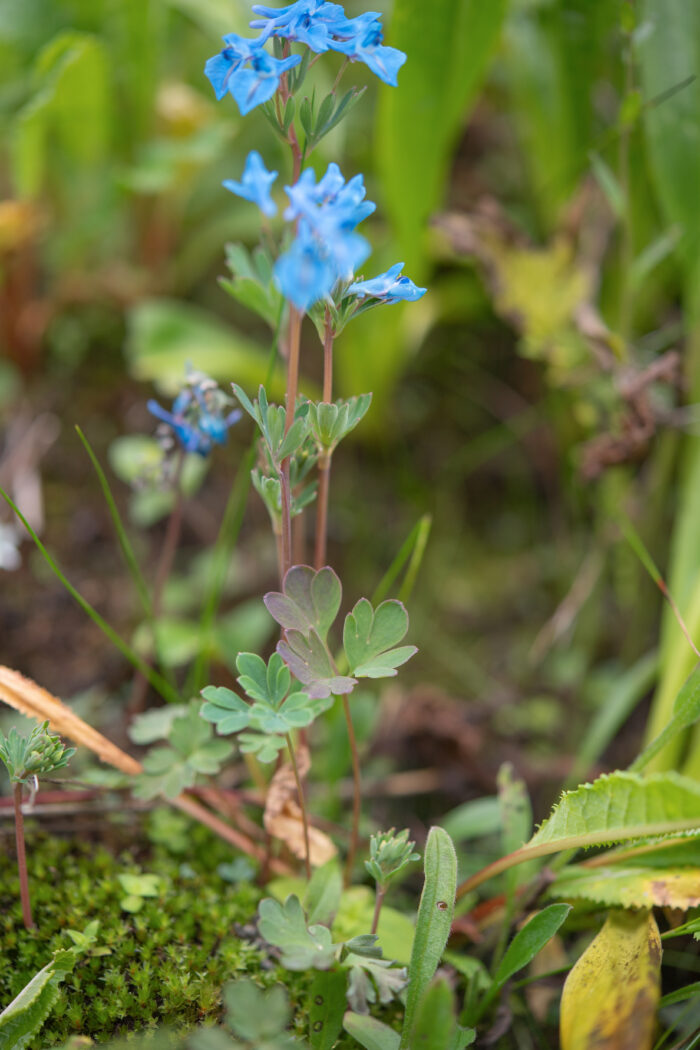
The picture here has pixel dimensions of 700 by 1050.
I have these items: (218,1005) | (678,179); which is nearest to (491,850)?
(218,1005)

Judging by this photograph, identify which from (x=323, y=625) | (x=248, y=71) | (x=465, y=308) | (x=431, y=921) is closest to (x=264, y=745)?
(x=323, y=625)

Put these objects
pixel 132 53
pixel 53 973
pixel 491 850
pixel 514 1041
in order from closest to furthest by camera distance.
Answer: pixel 53 973 → pixel 514 1041 → pixel 491 850 → pixel 132 53

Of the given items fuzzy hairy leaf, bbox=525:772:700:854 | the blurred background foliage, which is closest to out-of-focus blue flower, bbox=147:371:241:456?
the blurred background foliage

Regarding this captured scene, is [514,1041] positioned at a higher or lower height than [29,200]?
lower

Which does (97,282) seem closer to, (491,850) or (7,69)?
(7,69)

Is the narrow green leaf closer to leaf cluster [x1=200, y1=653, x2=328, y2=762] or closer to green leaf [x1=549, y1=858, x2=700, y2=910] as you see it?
leaf cluster [x1=200, y1=653, x2=328, y2=762]

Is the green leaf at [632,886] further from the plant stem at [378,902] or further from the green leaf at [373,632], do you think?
the green leaf at [373,632]

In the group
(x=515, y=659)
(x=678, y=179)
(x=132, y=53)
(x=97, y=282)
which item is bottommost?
(x=515, y=659)
